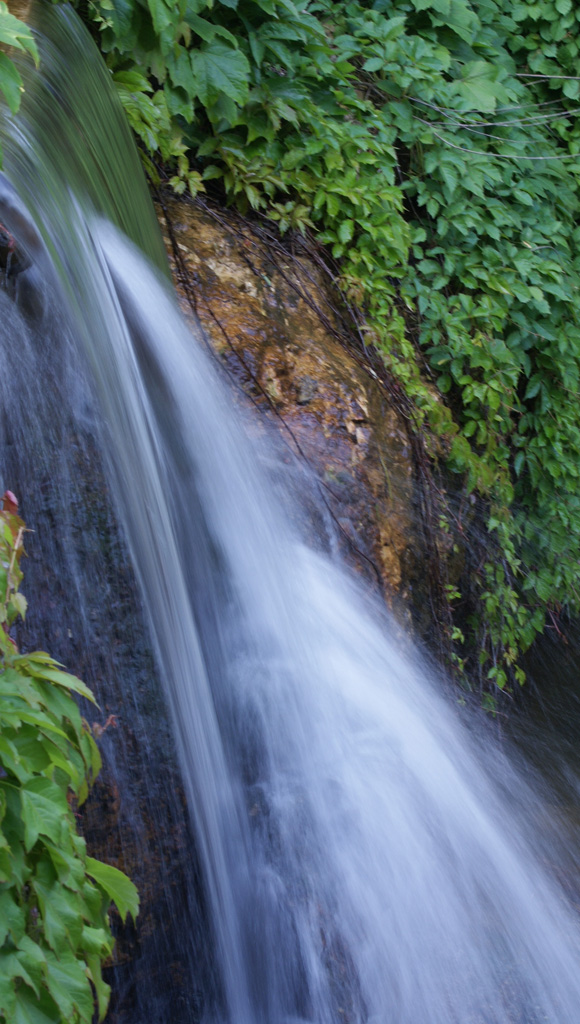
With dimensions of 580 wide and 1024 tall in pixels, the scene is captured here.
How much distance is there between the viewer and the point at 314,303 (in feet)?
11.2

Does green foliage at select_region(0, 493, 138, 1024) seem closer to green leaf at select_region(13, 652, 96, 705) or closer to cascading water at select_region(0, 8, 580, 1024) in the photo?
green leaf at select_region(13, 652, 96, 705)

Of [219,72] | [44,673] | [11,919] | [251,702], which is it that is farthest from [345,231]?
[11,919]

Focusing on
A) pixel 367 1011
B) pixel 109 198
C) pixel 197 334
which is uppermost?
pixel 109 198

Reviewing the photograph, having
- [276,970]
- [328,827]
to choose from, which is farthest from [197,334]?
[276,970]

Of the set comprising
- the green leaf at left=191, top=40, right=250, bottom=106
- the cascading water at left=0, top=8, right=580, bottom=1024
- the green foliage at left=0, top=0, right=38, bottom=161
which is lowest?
the cascading water at left=0, top=8, right=580, bottom=1024

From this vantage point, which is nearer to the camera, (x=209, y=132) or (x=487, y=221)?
(x=209, y=132)

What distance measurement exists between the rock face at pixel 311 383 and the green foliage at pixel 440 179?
0.68 feet

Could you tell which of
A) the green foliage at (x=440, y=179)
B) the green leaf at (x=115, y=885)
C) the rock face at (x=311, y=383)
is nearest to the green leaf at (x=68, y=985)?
the green leaf at (x=115, y=885)

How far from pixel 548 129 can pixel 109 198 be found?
3076 mm

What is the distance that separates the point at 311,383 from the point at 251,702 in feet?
4.22

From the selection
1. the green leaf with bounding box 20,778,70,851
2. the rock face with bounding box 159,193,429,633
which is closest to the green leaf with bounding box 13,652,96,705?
the green leaf with bounding box 20,778,70,851

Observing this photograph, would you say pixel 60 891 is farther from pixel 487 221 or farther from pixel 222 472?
pixel 487 221

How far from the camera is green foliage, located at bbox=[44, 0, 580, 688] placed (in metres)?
3.28

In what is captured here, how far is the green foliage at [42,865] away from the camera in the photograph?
1.09m
